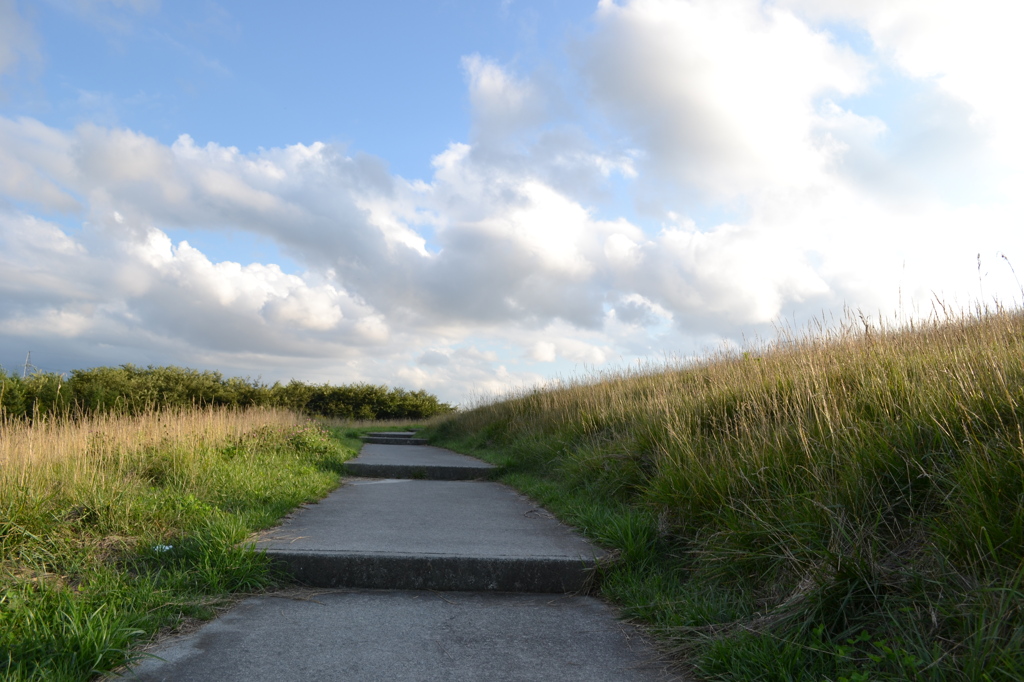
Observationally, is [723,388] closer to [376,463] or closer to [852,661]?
[852,661]

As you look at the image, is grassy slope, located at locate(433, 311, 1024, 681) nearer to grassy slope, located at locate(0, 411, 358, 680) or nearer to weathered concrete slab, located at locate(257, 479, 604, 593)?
weathered concrete slab, located at locate(257, 479, 604, 593)

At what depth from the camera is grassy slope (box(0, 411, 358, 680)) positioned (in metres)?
2.17

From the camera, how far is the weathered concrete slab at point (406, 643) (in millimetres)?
2104

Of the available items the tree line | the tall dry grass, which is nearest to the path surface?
the tall dry grass

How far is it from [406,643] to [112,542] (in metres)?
1.98

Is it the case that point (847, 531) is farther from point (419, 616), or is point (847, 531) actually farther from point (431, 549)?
point (431, 549)

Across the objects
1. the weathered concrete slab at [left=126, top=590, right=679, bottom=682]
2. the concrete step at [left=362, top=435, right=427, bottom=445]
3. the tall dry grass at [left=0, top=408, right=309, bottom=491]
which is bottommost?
the concrete step at [left=362, top=435, right=427, bottom=445]

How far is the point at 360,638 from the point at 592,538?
1739 millimetres

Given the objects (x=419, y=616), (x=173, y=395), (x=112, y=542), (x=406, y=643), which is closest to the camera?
(x=406, y=643)

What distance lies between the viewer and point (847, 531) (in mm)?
2416

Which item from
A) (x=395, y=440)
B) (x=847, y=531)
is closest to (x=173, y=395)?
(x=395, y=440)

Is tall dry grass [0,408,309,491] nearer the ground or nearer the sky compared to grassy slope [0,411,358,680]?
nearer the sky

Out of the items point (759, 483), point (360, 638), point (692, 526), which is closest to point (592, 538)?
point (692, 526)

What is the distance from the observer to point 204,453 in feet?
19.3
